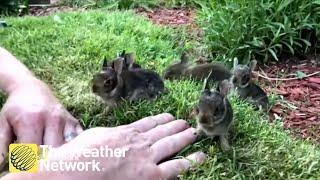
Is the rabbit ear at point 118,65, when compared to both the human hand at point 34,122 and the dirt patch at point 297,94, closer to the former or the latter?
the human hand at point 34,122

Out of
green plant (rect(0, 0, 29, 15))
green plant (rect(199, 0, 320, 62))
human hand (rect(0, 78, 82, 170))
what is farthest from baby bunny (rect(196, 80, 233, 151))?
green plant (rect(0, 0, 29, 15))

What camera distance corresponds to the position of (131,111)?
3398mm

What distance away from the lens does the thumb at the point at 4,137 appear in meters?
2.57

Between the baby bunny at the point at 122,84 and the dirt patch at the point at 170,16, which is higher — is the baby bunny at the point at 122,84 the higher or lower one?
the higher one

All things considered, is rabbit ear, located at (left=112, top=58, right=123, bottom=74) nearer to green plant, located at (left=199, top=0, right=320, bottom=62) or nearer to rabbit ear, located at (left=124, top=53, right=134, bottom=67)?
rabbit ear, located at (left=124, top=53, right=134, bottom=67)

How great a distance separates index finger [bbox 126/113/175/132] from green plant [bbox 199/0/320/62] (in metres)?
2.45

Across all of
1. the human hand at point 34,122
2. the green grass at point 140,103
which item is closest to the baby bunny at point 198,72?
the green grass at point 140,103

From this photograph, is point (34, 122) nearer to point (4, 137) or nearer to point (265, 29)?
point (4, 137)

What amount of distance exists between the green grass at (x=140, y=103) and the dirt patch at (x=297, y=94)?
1.08 ft

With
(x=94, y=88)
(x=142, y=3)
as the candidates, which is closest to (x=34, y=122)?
(x=94, y=88)

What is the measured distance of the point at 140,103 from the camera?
3449 millimetres

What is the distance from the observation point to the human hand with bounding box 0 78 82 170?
2.67 metres

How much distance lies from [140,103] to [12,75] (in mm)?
722

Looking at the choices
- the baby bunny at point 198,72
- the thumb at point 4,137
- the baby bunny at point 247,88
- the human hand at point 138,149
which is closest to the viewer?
the human hand at point 138,149
